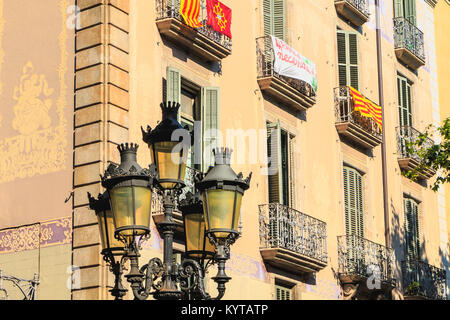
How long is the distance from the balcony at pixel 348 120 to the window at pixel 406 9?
4728 mm

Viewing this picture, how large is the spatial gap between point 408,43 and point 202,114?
1071 cm

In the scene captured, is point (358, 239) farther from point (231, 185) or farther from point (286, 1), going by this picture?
point (231, 185)

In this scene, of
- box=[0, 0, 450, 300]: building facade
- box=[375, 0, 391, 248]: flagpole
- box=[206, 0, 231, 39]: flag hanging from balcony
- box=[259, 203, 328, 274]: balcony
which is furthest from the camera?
box=[375, 0, 391, 248]: flagpole

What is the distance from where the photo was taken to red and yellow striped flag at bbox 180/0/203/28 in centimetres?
1803

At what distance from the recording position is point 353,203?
23672 mm

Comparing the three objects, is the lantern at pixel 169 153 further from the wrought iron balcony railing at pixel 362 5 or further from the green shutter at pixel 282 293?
the wrought iron balcony railing at pixel 362 5

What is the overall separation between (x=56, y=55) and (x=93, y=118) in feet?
5.29

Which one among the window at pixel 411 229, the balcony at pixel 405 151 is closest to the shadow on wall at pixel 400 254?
the window at pixel 411 229

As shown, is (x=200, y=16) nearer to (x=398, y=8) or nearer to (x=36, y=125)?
(x=36, y=125)

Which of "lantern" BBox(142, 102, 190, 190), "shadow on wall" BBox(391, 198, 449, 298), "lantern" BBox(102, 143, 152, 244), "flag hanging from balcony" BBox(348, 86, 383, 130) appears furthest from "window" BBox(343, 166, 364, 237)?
"lantern" BBox(102, 143, 152, 244)

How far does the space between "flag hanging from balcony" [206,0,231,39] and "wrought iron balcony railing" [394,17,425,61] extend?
895 cm

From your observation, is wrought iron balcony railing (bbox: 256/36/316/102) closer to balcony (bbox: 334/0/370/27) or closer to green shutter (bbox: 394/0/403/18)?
balcony (bbox: 334/0/370/27)

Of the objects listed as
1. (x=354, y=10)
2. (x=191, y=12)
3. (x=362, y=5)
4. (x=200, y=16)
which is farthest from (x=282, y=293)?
(x=362, y=5)

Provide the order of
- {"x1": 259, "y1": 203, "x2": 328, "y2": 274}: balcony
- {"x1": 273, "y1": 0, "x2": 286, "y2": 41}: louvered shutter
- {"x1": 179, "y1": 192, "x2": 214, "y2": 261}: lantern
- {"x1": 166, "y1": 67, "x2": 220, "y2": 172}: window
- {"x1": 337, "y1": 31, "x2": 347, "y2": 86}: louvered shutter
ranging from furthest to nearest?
{"x1": 337, "y1": 31, "x2": 347, "y2": 86}: louvered shutter → {"x1": 273, "y1": 0, "x2": 286, "y2": 41}: louvered shutter → {"x1": 259, "y1": 203, "x2": 328, "y2": 274}: balcony → {"x1": 166, "y1": 67, "x2": 220, "y2": 172}: window → {"x1": 179, "y1": 192, "x2": 214, "y2": 261}: lantern
